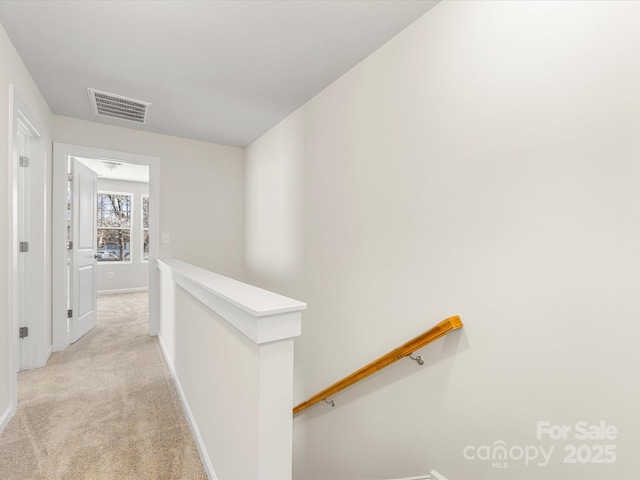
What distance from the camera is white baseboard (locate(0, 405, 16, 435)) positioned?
1.76 m

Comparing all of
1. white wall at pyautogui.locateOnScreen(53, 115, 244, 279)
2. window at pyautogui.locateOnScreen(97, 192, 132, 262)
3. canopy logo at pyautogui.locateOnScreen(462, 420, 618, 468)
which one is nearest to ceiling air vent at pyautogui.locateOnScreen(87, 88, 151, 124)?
white wall at pyautogui.locateOnScreen(53, 115, 244, 279)

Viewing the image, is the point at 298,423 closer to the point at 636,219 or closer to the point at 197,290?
the point at 197,290

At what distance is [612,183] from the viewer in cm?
101

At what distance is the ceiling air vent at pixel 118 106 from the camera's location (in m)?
2.64

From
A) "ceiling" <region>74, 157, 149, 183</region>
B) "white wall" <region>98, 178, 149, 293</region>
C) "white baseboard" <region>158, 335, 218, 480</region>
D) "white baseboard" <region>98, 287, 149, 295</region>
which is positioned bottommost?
"white baseboard" <region>98, 287, 149, 295</region>

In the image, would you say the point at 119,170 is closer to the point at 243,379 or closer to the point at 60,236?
the point at 60,236

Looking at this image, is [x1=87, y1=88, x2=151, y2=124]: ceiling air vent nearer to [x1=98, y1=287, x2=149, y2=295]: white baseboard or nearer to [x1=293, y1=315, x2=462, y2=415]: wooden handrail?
[x1=293, y1=315, x2=462, y2=415]: wooden handrail

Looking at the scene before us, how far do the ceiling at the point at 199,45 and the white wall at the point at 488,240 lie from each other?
22 centimetres

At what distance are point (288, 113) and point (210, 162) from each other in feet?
4.89

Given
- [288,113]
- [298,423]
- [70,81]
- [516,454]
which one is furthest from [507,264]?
[70,81]

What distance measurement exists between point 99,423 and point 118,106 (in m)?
2.55

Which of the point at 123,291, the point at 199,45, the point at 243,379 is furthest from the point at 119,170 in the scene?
the point at 243,379

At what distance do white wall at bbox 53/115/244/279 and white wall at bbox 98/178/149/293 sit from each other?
3.83m

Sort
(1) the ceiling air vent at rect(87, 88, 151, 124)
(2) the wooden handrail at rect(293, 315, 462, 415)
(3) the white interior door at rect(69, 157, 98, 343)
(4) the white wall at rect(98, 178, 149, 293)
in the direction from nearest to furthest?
(2) the wooden handrail at rect(293, 315, 462, 415) < (1) the ceiling air vent at rect(87, 88, 151, 124) < (3) the white interior door at rect(69, 157, 98, 343) < (4) the white wall at rect(98, 178, 149, 293)
